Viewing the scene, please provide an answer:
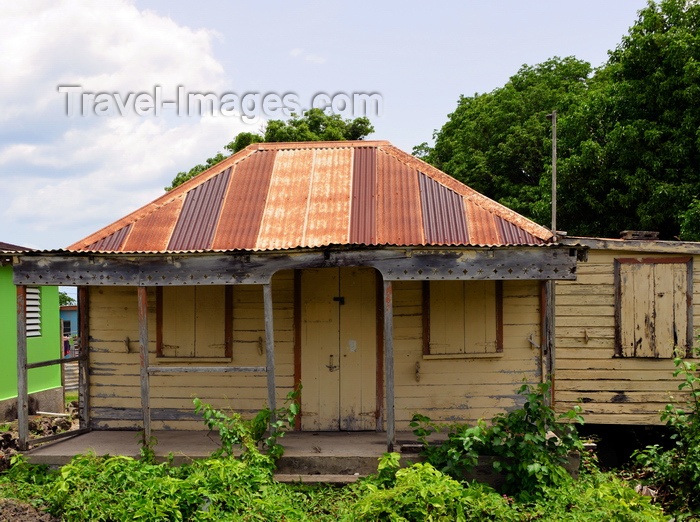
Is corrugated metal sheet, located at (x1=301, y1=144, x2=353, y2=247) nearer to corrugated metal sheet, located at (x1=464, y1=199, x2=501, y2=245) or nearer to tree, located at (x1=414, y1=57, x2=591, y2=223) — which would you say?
corrugated metal sheet, located at (x1=464, y1=199, x2=501, y2=245)

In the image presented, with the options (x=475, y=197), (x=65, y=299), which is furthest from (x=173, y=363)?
(x=65, y=299)

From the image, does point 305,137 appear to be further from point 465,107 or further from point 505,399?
point 505,399

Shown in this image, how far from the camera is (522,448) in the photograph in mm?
7754

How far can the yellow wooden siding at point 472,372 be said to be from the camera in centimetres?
971

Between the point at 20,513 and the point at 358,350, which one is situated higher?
the point at 358,350

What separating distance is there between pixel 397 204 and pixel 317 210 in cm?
128

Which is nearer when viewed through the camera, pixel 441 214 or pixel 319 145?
pixel 441 214

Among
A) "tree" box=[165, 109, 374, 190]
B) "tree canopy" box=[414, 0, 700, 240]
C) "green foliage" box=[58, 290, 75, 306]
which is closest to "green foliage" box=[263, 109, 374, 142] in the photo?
"tree" box=[165, 109, 374, 190]

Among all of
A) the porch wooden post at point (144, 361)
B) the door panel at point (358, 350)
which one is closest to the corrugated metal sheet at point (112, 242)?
the porch wooden post at point (144, 361)

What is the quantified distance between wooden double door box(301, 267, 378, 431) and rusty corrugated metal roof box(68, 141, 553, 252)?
0.80m

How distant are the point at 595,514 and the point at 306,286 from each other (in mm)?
5062

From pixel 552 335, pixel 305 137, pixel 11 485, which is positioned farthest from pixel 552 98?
pixel 11 485

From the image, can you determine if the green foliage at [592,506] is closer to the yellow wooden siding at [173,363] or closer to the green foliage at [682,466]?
the green foliage at [682,466]

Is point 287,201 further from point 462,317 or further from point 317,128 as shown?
point 317,128
